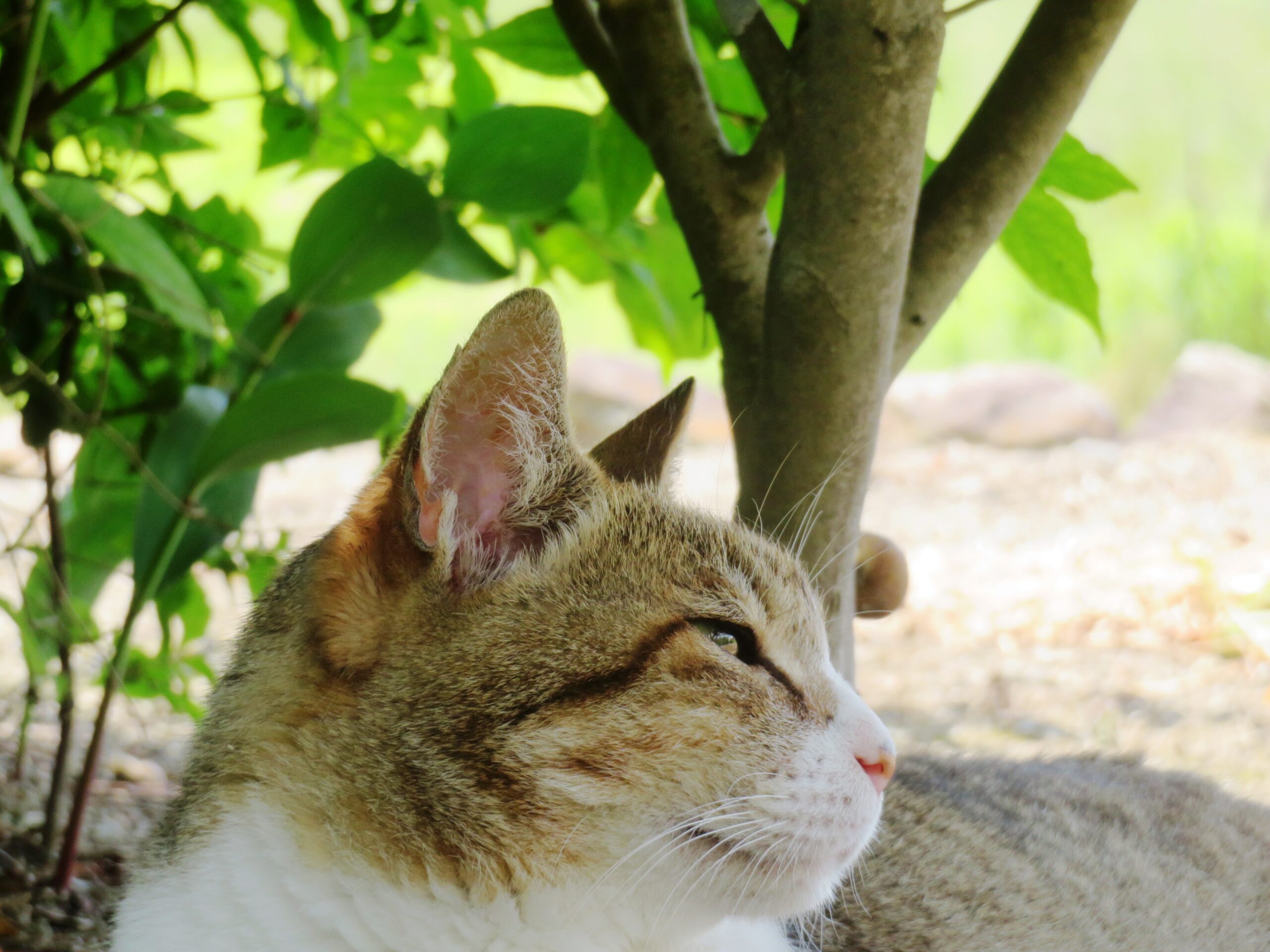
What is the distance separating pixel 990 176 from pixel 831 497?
1.73 feet

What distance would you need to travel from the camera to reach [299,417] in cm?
191

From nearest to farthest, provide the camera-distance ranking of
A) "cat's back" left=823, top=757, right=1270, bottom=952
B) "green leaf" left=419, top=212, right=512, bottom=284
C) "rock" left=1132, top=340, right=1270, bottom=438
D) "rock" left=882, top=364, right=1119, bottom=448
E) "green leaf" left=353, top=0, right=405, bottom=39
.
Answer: "cat's back" left=823, top=757, right=1270, bottom=952 < "green leaf" left=353, top=0, right=405, bottom=39 < "green leaf" left=419, top=212, right=512, bottom=284 < "rock" left=1132, top=340, right=1270, bottom=438 < "rock" left=882, top=364, right=1119, bottom=448

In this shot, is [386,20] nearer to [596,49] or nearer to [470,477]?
[596,49]

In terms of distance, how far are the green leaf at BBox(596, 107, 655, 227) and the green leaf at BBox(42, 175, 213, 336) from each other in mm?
721

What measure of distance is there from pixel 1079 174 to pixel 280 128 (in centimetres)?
153

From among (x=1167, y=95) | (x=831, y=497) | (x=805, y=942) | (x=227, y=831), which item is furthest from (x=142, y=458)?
(x=1167, y=95)

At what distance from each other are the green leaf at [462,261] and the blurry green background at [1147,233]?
13.7ft

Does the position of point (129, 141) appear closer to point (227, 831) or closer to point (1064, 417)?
point (227, 831)

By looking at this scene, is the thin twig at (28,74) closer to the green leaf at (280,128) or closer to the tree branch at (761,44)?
the green leaf at (280,128)

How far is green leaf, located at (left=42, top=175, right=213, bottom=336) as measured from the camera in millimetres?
1800

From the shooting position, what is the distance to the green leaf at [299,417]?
1.90m

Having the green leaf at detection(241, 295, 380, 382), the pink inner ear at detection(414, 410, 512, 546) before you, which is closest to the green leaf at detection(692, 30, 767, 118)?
the green leaf at detection(241, 295, 380, 382)

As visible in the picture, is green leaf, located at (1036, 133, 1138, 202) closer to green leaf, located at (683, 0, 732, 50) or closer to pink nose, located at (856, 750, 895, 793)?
green leaf, located at (683, 0, 732, 50)

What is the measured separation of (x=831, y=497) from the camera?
67.9 inches
